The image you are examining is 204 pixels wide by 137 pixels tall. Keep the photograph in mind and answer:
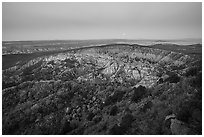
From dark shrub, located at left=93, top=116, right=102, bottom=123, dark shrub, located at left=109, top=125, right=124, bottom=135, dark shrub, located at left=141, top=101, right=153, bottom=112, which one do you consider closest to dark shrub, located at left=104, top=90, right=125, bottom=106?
dark shrub, located at left=93, top=116, right=102, bottom=123

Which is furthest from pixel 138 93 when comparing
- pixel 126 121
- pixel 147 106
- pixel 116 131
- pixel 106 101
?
pixel 116 131

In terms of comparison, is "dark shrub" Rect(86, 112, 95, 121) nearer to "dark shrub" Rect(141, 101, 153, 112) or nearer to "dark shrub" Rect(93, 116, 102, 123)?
"dark shrub" Rect(93, 116, 102, 123)

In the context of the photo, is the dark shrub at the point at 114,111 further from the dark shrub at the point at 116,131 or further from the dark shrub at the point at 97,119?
the dark shrub at the point at 116,131

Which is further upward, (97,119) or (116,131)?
(116,131)

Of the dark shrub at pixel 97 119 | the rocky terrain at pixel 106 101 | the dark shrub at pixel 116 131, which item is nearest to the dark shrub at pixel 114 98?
the rocky terrain at pixel 106 101

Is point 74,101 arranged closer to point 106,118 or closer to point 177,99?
point 106,118

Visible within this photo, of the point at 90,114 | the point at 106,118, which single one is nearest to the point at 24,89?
the point at 90,114

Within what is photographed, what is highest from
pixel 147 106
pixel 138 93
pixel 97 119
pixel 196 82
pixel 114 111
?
pixel 196 82

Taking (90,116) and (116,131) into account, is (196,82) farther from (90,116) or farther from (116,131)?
(90,116)
